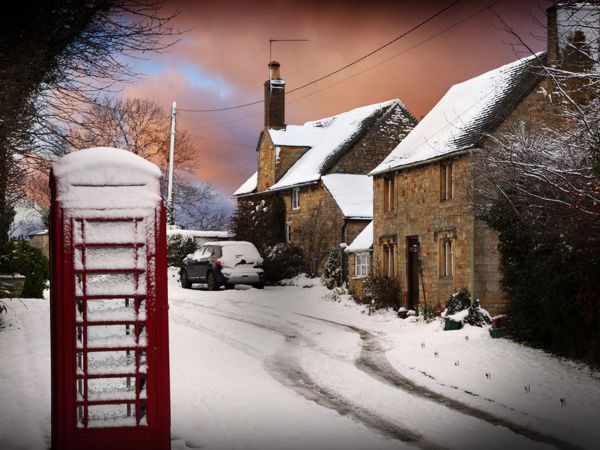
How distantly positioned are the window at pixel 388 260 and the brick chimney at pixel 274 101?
1615 centimetres

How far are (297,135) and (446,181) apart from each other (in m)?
19.3

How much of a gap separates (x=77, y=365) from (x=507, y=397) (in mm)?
6494

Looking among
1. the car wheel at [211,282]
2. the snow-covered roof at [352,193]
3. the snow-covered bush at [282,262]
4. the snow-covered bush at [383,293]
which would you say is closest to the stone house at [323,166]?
the snow-covered roof at [352,193]

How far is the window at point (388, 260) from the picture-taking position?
25.7 m

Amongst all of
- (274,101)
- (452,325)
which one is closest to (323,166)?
(274,101)

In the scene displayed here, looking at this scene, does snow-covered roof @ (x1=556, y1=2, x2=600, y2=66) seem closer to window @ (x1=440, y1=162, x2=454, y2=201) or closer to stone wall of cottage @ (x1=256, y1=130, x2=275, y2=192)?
window @ (x1=440, y1=162, x2=454, y2=201)

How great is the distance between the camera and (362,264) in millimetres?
27734

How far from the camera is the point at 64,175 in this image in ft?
21.6

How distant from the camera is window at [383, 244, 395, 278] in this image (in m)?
25.7

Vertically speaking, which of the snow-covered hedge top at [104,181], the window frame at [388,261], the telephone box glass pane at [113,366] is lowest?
the telephone box glass pane at [113,366]

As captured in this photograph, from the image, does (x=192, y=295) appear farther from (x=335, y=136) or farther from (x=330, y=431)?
(x=330, y=431)

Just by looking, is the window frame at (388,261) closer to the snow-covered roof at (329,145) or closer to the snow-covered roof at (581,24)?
the snow-covered roof at (329,145)

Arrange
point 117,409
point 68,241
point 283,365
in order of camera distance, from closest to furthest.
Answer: point 68,241, point 117,409, point 283,365

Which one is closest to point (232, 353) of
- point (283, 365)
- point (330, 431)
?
point (283, 365)
